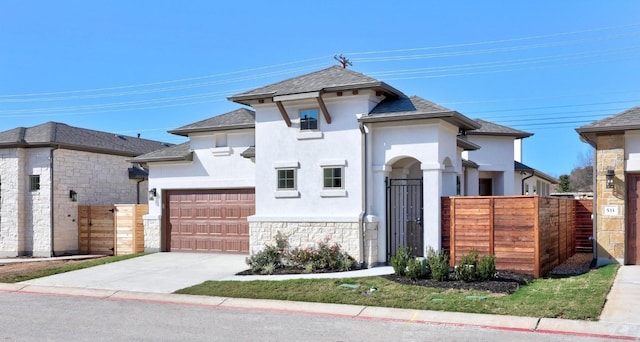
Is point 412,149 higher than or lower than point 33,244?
higher

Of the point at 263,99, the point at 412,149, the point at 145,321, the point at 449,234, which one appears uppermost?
the point at 263,99

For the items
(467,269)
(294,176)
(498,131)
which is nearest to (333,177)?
(294,176)

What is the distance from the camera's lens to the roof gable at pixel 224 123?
60.7ft

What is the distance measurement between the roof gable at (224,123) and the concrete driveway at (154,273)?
418 cm

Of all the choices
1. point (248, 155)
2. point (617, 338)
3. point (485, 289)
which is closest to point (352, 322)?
point (485, 289)

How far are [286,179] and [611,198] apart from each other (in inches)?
339

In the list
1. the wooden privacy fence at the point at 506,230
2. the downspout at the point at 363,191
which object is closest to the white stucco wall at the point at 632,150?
the wooden privacy fence at the point at 506,230

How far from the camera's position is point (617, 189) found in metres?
14.5

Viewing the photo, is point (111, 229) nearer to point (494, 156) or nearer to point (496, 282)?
point (496, 282)

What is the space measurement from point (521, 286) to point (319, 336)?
523 centimetres

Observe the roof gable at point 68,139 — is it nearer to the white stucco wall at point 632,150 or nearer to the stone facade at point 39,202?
the stone facade at point 39,202

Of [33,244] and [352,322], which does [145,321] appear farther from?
[33,244]

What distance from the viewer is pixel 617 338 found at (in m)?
8.02

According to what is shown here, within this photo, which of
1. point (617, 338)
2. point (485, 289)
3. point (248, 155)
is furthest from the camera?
point (248, 155)
